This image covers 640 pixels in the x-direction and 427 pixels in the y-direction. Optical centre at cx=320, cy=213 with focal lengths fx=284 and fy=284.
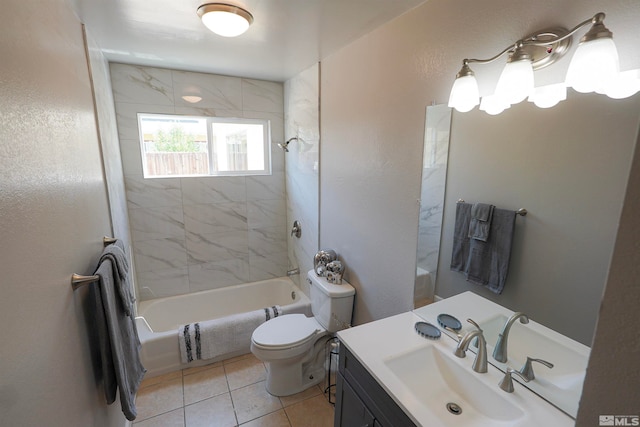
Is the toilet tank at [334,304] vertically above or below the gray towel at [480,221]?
below

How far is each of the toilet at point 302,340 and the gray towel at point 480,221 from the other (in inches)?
41.8

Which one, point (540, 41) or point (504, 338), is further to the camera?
point (504, 338)

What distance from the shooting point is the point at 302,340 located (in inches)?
79.0

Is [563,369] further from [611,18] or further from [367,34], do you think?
[367,34]

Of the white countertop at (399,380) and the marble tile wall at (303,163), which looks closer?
the white countertop at (399,380)

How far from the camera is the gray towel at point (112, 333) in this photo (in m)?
1.10

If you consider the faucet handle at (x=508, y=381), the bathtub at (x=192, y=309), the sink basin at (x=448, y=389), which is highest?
the faucet handle at (x=508, y=381)

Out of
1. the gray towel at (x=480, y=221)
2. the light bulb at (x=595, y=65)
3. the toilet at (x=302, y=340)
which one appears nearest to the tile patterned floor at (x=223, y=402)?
the toilet at (x=302, y=340)

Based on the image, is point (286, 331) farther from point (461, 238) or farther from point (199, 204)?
point (199, 204)

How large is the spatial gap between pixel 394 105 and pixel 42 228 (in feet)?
5.11

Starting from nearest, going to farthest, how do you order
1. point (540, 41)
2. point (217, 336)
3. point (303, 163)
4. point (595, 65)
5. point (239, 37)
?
point (595, 65) < point (540, 41) < point (239, 37) < point (217, 336) < point (303, 163)

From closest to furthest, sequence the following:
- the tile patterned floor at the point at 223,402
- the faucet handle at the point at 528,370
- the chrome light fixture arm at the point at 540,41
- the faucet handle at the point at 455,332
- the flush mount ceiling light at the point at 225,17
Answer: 1. the chrome light fixture arm at the point at 540,41
2. the faucet handle at the point at 528,370
3. the faucet handle at the point at 455,332
4. the flush mount ceiling light at the point at 225,17
5. the tile patterned floor at the point at 223,402

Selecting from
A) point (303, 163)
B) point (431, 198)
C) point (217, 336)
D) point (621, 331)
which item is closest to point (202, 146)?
point (303, 163)

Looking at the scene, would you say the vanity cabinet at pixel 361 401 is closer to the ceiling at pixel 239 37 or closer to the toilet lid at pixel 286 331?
the toilet lid at pixel 286 331
